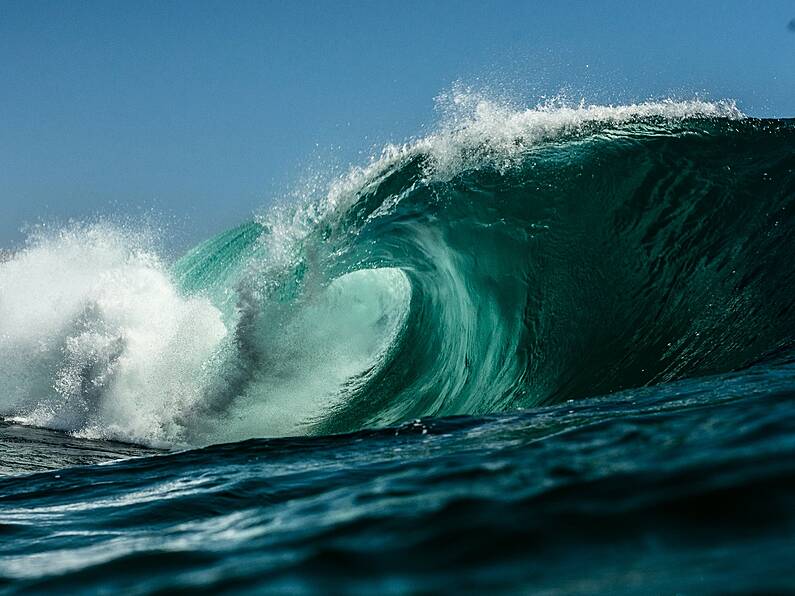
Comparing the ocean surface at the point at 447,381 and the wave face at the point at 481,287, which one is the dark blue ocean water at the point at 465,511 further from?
the wave face at the point at 481,287

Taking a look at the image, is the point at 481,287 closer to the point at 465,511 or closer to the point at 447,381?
the point at 447,381

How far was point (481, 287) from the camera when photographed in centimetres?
959

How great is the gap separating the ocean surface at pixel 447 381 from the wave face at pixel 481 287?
0.11ft

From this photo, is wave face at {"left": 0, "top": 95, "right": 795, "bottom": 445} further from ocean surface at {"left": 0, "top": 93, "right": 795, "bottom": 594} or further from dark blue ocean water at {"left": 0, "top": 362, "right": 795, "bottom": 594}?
dark blue ocean water at {"left": 0, "top": 362, "right": 795, "bottom": 594}

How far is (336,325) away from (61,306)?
5.01 metres

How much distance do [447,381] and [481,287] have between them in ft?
3.71

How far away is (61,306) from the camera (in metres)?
13.0

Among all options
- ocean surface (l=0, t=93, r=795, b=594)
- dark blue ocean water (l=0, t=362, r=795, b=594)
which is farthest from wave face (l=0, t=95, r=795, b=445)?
dark blue ocean water (l=0, t=362, r=795, b=594)

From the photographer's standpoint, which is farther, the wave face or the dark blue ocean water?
the wave face

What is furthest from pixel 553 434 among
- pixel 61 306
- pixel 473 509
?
pixel 61 306

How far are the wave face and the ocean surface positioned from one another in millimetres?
33

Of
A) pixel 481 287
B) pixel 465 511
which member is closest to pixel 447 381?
pixel 481 287

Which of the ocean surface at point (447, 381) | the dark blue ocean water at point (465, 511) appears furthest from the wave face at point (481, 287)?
the dark blue ocean water at point (465, 511)

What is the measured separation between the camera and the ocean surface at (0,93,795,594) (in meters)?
2.16
